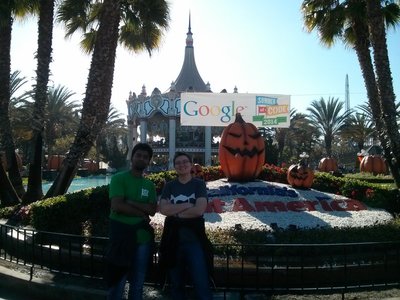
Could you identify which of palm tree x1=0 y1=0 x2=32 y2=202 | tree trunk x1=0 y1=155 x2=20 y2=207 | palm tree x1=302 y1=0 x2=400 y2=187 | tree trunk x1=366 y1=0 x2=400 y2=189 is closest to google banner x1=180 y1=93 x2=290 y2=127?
palm tree x1=302 y1=0 x2=400 y2=187

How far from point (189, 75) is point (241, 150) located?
3808 centimetres

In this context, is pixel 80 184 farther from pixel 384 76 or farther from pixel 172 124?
pixel 384 76

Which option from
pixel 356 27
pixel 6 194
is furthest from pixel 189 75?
pixel 6 194

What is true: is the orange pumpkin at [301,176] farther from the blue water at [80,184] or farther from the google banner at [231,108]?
the google banner at [231,108]

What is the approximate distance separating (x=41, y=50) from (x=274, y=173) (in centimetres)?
742

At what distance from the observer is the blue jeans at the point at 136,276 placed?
13.8 ft

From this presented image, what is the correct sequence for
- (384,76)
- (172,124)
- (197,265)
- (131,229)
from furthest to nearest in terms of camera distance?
(172,124)
(384,76)
(131,229)
(197,265)

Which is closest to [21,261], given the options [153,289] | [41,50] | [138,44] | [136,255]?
[153,289]

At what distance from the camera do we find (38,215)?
799cm

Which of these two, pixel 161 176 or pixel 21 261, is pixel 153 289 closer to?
pixel 21 261

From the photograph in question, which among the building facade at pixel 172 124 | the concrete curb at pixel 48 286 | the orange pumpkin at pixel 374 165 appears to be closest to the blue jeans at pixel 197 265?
the concrete curb at pixel 48 286

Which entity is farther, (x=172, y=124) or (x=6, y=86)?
(x=172, y=124)

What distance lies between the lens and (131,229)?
4172mm

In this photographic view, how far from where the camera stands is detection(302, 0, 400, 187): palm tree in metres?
14.2
